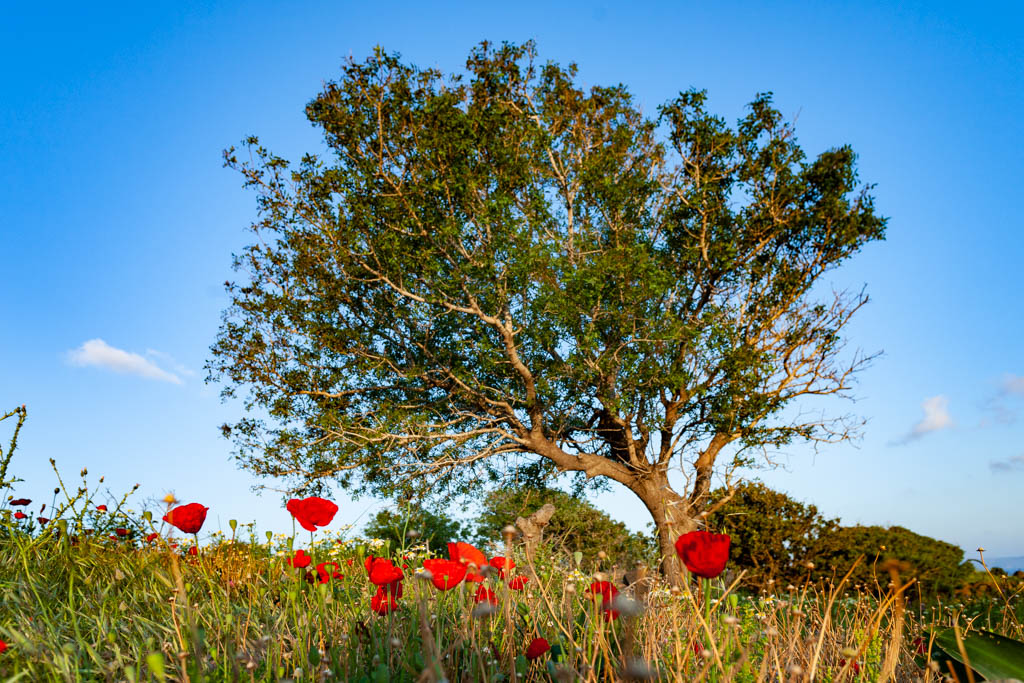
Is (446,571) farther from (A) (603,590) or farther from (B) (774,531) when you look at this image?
(B) (774,531)

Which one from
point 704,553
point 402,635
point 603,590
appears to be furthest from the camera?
point 402,635

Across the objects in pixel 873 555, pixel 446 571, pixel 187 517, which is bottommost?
pixel 446 571

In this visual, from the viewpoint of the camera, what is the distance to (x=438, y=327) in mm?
12500

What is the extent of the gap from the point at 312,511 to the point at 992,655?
272 cm

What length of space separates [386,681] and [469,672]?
569 mm

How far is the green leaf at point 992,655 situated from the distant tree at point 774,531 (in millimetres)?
9499

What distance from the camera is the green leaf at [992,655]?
248cm

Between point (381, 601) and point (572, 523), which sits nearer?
point (381, 601)

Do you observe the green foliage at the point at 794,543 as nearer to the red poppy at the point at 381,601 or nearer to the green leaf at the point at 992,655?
the green leaf at the point at 992,655

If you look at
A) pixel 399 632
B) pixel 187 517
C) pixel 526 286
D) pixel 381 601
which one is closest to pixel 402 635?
pixel 399 632

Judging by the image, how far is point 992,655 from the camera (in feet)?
8.48

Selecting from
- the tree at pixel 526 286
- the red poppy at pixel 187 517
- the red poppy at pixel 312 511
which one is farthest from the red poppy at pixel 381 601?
the tree at pixel 526 286

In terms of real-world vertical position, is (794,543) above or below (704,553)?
above

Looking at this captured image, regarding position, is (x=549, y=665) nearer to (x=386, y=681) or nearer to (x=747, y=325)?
(x=386, y=681)
